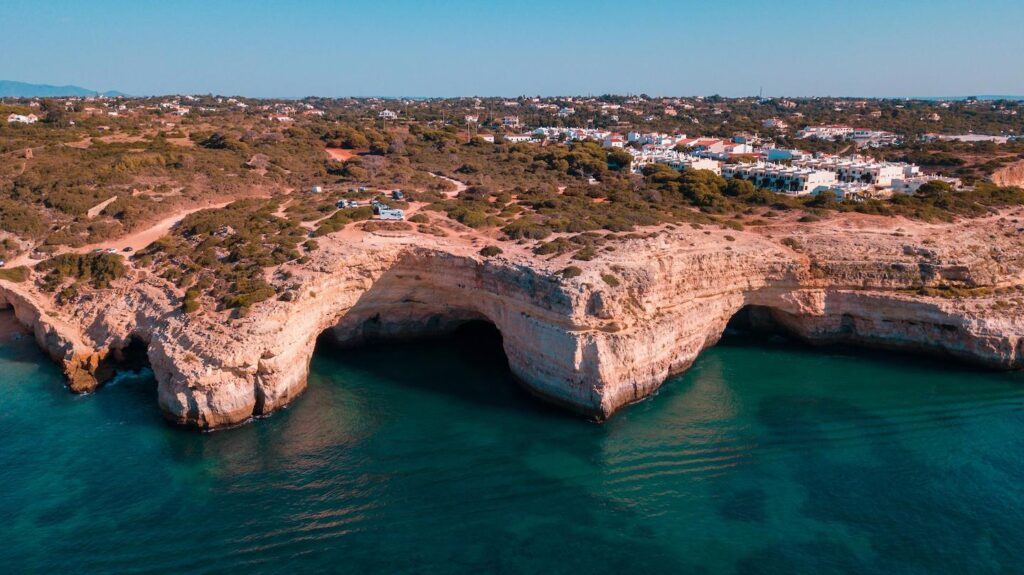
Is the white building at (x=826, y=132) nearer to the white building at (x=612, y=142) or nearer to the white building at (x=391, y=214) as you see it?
the white building at (x=612, y=142)

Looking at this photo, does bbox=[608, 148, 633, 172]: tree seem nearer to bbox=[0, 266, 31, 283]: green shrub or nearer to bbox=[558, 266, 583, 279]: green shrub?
bbox=[558, 266, 583, 279]: green shrub

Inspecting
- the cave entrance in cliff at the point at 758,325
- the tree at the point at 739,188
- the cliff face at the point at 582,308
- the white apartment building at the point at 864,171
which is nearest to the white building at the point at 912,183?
the white apartment building at the point at 864,171

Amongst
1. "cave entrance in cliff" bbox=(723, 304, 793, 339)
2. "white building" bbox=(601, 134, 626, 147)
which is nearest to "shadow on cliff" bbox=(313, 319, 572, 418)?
"cave entrance in cliff" bbox=(723, 304, 793, 339)

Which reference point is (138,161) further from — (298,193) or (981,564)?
(981,564)

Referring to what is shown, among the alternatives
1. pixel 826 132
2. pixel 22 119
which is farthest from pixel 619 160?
pixel 22 119

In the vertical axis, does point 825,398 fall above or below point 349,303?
below

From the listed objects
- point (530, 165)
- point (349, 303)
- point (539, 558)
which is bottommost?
point (539, 558)

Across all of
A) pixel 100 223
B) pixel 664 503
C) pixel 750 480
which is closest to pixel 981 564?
pixel 750 480
